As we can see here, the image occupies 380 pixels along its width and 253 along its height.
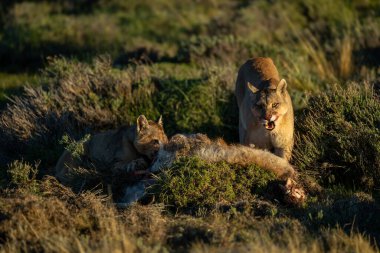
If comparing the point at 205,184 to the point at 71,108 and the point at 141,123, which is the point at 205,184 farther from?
the point at 71,108

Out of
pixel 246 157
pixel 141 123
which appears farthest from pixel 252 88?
pixel 141 123

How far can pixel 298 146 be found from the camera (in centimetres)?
1123

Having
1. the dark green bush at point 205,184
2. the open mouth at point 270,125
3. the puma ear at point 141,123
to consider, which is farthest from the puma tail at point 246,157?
the puma ear at point 141,123

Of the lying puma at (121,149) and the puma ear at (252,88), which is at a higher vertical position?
the puma ear at (252,88)

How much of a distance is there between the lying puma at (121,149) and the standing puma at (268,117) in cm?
137

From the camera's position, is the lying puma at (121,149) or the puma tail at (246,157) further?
Answer: the lying puma at (121,149)

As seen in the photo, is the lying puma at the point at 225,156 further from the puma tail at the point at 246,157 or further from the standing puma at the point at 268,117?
the standing puma at the point at 268,117

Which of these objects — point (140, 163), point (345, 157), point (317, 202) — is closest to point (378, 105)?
point (345, 157)

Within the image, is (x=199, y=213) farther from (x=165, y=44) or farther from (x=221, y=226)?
(x=165, y=44)

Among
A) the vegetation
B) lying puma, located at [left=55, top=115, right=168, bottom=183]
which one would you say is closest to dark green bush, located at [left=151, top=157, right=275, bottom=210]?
the vegetation

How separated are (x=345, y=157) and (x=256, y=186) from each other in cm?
186

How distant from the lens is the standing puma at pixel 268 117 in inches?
420

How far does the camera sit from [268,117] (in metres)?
10.6

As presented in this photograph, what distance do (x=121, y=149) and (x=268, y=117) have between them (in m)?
2.44
